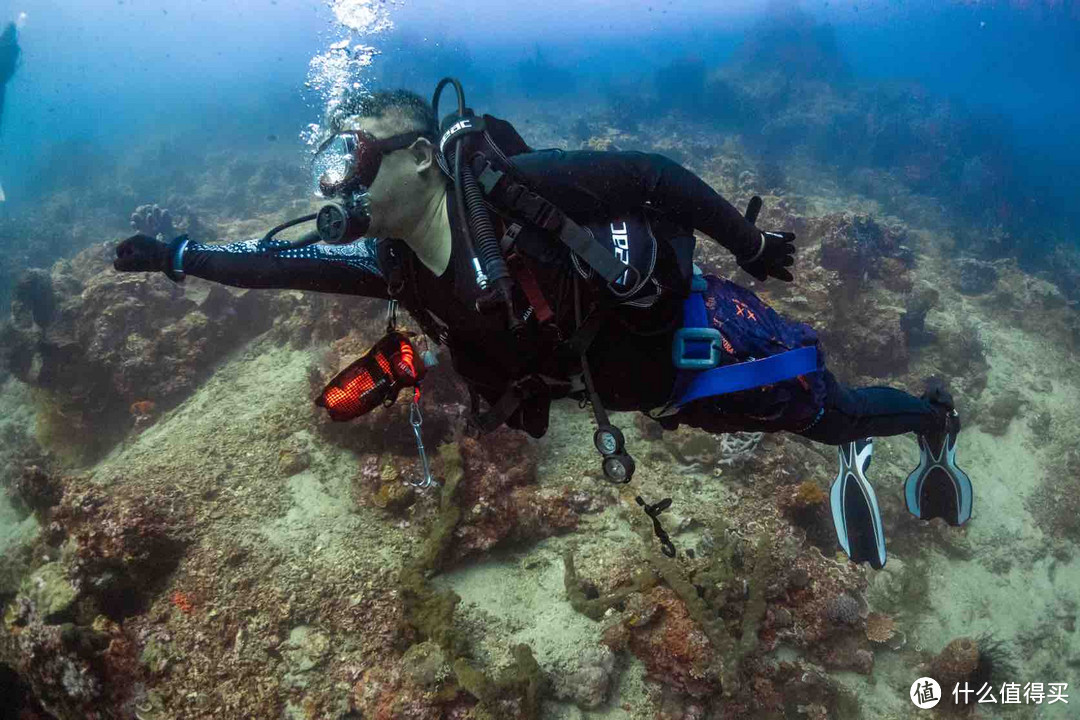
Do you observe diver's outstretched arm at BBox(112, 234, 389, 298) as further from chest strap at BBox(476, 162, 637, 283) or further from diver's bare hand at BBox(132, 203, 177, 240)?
diver's bare hand at BBox(132, 203, 177, 240)

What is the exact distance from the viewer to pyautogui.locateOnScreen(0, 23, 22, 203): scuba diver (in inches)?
975

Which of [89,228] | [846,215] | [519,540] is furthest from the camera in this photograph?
[89,228]

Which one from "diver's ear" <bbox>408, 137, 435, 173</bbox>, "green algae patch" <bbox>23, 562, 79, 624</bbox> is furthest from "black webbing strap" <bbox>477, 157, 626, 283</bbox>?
"green algae patch" <bbox>23, 562, 79, 624</bbox>

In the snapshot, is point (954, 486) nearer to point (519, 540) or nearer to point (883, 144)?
point (519, 540)

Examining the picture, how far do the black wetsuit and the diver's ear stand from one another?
0.21 m

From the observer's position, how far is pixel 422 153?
2379 millimetres

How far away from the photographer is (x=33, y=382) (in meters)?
8.57

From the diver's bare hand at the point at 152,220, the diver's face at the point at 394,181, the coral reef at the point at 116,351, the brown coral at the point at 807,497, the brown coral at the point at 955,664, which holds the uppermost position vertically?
the diver's face at the point at 394,181

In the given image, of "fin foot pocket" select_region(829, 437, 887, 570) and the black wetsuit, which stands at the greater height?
the black wetsuit

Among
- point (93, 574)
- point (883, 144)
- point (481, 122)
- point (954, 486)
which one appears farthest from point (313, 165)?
point (883, 144)

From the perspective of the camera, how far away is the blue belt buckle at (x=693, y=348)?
2615 mm

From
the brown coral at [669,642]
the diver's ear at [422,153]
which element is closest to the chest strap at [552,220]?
the diver's ear at [422,153]

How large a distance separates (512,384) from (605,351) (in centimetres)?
52

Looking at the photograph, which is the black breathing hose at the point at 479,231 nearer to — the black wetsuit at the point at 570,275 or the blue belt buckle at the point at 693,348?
the black wetsuit at the point at 570,275
